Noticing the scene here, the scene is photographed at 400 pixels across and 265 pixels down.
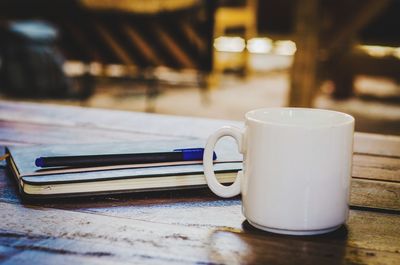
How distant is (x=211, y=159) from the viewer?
1.67 ft

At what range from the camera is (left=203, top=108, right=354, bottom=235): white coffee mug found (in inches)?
17.8

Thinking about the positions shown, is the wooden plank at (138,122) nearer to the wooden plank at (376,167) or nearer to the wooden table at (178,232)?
the wooden plank at (376,167)

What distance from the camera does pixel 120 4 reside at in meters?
3.75

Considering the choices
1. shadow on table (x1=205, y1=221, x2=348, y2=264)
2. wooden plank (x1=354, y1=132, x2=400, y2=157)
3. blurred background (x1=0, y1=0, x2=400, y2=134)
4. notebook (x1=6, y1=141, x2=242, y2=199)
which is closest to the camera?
shadow on table (x1=205, y1=221, x2=348, y2=264)

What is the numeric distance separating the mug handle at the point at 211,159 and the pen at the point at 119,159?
85mm

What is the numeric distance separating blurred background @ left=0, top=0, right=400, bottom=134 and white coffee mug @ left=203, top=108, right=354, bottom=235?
7.65 ft

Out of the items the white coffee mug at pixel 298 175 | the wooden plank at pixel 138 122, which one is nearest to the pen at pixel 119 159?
the white coffee mug at pixel 298 175

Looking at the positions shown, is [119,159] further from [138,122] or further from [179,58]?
[179,58]

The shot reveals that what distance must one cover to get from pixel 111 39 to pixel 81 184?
3543 mm

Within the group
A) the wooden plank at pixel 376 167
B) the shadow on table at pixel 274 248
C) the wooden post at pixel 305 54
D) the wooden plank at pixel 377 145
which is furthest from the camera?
the wooden post at pixel 305 54

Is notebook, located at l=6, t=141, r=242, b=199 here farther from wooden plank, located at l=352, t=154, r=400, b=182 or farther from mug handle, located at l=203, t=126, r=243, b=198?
wooden plank, located at l=352, t=154, r=400, b=182

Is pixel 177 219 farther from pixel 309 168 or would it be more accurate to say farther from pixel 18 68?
pixel 18 68

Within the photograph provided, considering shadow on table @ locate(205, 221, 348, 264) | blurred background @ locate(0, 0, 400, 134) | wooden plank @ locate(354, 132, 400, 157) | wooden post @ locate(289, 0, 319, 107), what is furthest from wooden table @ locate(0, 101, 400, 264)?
blurred background @ locate(0, 0, 400, 134)

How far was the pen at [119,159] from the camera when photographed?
566mm
